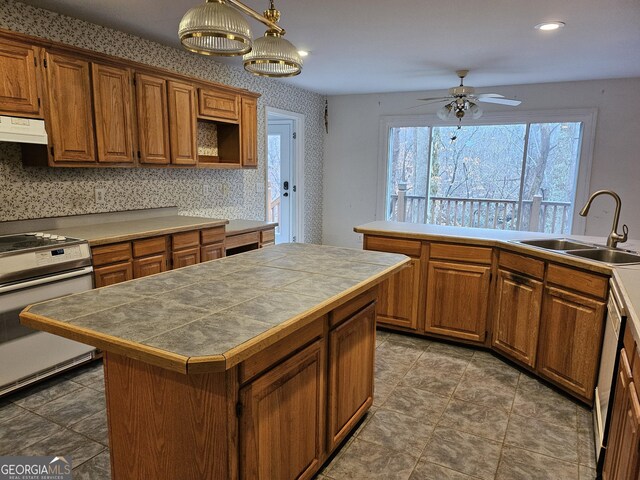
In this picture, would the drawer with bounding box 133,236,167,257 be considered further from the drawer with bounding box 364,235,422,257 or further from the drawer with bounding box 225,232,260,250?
the drawer with bounding box 364,235,422,257

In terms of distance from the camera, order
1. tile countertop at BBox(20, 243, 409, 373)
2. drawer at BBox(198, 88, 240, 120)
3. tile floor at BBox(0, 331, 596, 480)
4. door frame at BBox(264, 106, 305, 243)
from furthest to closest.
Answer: door frame at BBox(264, 106, 305, 243), drawer at BBox(198, 88, 240, 120), tile floor at BBox(0, 331, 596, 480), tile countertop at BBox(20, 243, 409, 373)

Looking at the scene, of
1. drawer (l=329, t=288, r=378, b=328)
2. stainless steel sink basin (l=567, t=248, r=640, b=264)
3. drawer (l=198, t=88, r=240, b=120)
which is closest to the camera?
drawer (l=329, t=288, r=378, b=328)

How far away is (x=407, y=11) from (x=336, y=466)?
2.81 m

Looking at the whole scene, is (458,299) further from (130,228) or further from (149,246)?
(130,228)

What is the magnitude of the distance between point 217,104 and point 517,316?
10.2ft

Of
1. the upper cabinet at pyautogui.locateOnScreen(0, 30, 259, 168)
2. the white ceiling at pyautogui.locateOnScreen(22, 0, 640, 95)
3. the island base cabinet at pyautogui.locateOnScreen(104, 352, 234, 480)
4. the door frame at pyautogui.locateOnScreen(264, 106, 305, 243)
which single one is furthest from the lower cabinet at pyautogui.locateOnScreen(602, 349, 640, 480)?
the door frame at pyautogui.locateOnScreen(264, 106, 305, 243)

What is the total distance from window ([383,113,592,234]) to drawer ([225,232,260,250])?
268 centimetres

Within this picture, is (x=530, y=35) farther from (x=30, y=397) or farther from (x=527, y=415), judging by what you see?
(x=30, y=397)

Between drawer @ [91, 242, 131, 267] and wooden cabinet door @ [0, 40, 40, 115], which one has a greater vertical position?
wooden cabinet door @ [0, 40, 40, 115]

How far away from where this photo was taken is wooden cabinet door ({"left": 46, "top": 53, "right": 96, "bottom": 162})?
2.75 meters

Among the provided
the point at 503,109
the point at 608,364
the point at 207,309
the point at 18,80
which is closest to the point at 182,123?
the point at 18,80

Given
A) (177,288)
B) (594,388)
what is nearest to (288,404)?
(177,288)

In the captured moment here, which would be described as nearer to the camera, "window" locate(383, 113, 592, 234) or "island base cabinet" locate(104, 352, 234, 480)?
"island base cabinet" locate(104, 352, 234, 480)

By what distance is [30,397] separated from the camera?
8.27ft
